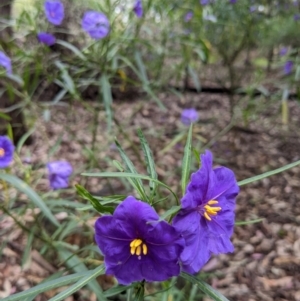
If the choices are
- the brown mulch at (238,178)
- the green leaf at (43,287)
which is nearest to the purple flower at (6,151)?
the brown mulch at (238,178)

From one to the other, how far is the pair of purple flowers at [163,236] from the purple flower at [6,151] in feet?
2.39

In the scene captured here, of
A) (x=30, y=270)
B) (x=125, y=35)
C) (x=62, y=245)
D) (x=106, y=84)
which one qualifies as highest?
(x=125, y=35)

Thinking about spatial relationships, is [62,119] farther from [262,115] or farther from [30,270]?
[30,270]

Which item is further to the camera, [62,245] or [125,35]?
[125,35]

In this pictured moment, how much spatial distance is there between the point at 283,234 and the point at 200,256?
5.01 feet

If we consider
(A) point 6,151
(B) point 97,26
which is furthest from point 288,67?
(A) point 6,151

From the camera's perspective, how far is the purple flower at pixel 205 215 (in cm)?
80

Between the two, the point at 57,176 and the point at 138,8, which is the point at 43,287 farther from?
the point at 138,8

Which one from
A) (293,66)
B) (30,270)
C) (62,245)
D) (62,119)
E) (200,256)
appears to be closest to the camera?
(200,256)

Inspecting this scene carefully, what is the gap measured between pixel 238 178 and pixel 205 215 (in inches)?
74.4

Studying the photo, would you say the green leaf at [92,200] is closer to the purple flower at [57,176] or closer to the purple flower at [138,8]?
the purple flower at [57,176]

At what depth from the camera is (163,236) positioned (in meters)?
0.78

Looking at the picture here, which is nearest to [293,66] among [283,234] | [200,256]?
[283,234]

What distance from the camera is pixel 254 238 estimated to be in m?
2.16
